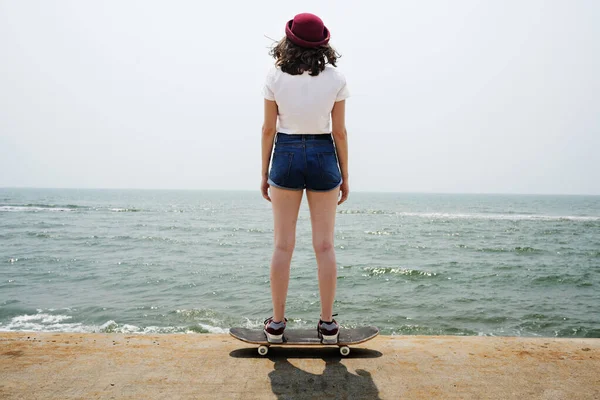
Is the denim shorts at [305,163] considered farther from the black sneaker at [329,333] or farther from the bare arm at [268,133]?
the black sneaker at [329,333]

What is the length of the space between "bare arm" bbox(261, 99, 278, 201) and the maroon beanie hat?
457 mm

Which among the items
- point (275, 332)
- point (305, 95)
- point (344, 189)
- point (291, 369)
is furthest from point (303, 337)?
point (305, 95)

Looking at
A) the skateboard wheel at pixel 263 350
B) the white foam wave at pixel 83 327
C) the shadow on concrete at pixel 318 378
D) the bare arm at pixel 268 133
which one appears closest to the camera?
the shadow on concrete at pixel 318 378

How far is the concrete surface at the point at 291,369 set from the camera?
2502 mm

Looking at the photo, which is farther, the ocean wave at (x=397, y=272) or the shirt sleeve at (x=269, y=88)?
the ocean wave at (x=397, y=272)

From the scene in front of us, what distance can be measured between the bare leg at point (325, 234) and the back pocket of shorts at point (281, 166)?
0.72 feet

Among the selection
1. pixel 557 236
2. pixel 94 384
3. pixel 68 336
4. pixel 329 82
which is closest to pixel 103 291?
pixel 68 336

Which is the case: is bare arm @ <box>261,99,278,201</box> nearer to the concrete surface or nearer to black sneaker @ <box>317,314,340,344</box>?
black sneaker @ <box>317,314,340,344</box>

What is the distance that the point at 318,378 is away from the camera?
8.78 ft

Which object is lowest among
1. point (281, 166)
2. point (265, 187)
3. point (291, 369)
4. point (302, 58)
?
point (291, 369)

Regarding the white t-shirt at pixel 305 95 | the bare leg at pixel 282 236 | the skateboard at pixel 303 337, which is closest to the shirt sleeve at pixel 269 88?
the white t-shirt at pixel 305 95

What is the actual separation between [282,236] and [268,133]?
0.76 meters

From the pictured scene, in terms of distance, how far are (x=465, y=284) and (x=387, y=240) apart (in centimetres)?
1287

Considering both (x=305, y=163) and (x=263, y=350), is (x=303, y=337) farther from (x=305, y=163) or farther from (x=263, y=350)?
(x=305, y=163)
